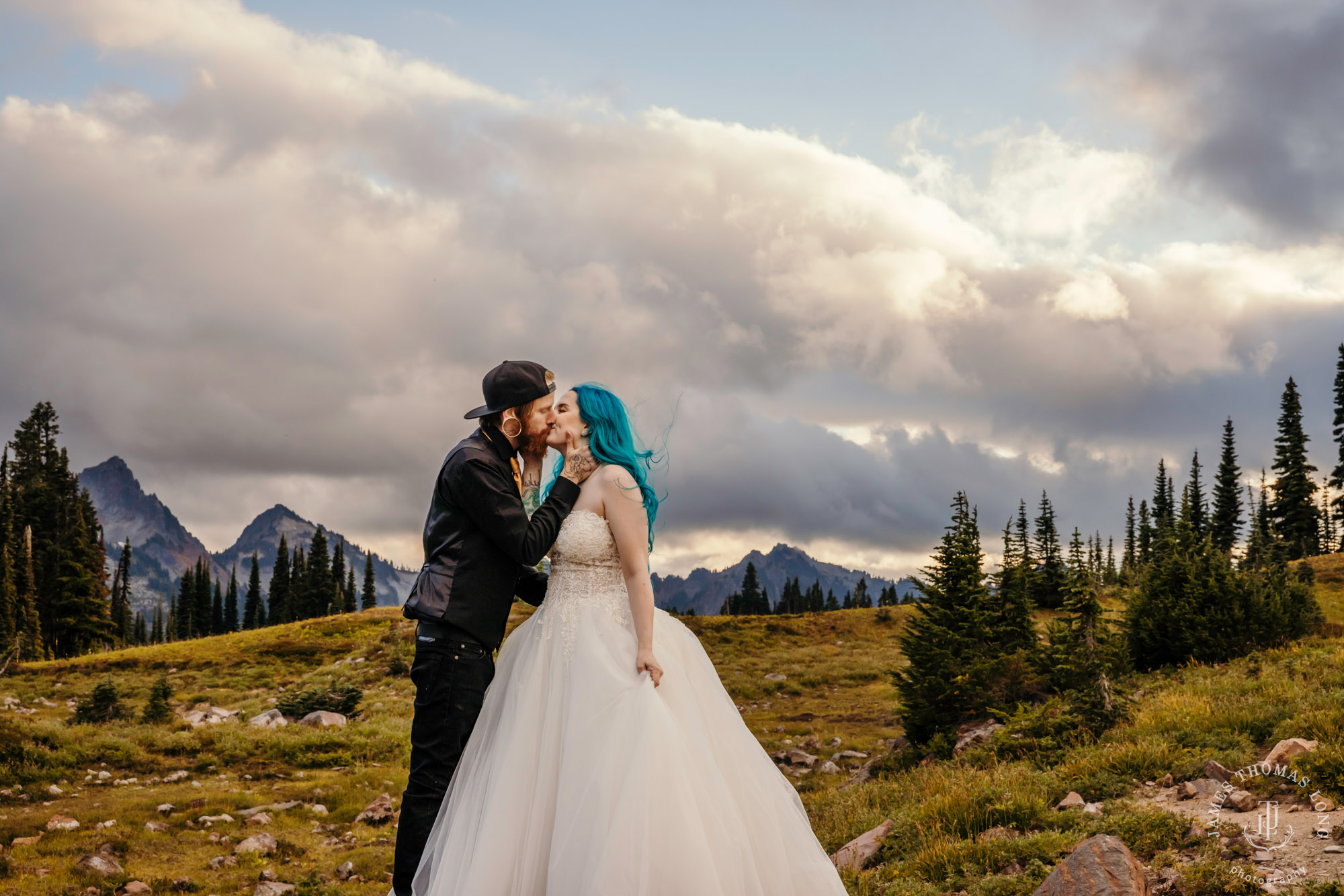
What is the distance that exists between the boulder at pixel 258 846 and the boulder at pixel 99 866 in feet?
4.64

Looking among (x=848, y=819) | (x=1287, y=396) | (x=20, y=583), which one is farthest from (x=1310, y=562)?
(x=20, y=583)

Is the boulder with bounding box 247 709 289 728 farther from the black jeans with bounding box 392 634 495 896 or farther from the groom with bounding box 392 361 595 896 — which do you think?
the groom with bounding box 392 361 595 896

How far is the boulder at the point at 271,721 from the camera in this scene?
63.7ft

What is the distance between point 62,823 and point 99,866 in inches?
95.5

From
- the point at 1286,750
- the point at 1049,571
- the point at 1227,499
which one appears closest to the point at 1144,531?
the point at 1227,499

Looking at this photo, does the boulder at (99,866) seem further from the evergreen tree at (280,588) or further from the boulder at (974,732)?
the evergreen tree at (280,588)

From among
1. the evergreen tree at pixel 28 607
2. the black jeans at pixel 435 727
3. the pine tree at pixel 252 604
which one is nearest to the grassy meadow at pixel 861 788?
the black jeans at pixel 435 727

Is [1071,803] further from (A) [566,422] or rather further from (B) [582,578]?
(A) [566,422]

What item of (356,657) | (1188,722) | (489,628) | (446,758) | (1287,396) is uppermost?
(1287,396)

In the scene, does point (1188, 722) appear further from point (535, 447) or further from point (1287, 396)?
point (1287, 396)

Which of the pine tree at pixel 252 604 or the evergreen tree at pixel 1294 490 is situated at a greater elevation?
the evergreen tree at pixel 1294 490

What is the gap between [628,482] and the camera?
Answer: 17.6 ft

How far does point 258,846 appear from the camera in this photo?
10672 millimetres

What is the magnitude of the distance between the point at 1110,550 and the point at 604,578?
390ft
